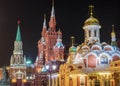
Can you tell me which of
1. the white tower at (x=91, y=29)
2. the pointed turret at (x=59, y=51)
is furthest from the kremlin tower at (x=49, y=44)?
the white tower at (x=91, y=29)

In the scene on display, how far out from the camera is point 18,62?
62.1 metres

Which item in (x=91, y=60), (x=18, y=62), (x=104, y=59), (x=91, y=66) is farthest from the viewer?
(x=18, y=62)

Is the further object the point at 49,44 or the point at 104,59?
the point at 49,44

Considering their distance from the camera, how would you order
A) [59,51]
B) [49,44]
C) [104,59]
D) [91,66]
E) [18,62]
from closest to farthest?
[91,66], [104,59], [59,51], [49,44], [18,62]

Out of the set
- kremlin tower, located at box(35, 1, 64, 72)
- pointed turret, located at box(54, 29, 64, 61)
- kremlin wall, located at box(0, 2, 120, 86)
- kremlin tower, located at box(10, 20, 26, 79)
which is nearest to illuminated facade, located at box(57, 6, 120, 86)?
kremlin wall, located at box(0, 2, 120, 86)

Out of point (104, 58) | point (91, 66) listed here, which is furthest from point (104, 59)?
point (91, 66)

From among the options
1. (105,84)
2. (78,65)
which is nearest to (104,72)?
(105,84)

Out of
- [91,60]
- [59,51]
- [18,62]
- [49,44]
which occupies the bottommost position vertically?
[91,60]

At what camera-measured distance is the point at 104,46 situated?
32.7 metres

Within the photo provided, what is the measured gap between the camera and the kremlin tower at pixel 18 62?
2384 inches

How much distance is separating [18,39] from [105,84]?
37.6 m

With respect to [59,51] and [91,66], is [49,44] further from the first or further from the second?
[91,66]

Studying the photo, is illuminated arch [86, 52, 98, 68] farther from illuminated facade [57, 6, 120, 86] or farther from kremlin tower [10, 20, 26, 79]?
kremlin tower [10, 20, 26, 79]

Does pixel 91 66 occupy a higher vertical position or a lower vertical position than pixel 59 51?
lower
